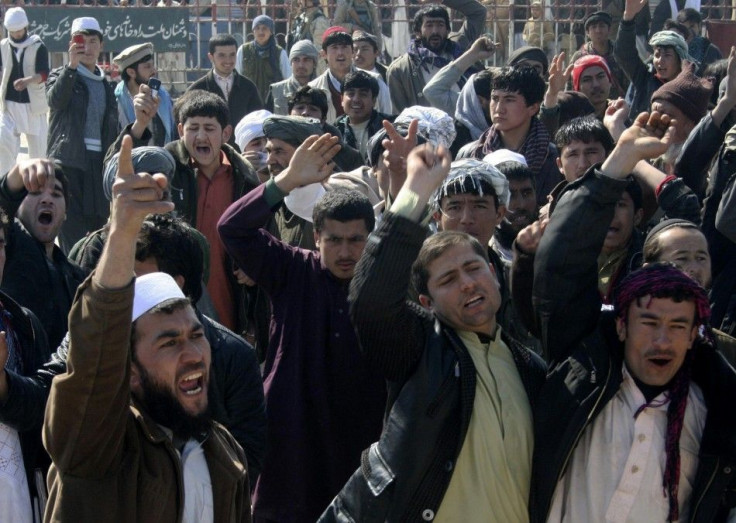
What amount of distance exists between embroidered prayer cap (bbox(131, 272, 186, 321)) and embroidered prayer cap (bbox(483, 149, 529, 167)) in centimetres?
287

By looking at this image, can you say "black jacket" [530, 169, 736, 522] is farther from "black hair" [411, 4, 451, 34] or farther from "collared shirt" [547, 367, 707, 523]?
"black hair" [411, 4, 451, 34]

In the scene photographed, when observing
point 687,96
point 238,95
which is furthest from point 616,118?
point 238,95

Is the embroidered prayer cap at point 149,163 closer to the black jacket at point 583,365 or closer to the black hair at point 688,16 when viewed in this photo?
the black jacket at point 583,365

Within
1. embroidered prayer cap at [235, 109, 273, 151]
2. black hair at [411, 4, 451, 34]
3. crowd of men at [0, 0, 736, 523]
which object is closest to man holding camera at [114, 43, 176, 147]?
black hair at [411, 4, 451, 34]

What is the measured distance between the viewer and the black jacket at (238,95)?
1041cm

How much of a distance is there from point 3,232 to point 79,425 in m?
1.59

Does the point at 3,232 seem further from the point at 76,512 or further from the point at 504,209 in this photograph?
the point at 504,209

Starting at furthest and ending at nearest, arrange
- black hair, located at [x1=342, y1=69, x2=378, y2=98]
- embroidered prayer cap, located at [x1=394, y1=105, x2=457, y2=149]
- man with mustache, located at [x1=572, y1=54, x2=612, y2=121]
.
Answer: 1. man with mustache, located at [x1=572, y1=54, x2=612, y2=121]
2. black hair, located at [x1=342, y1=69, x2=378, y2=98]
3. embroidered prayer cap, located at [x1=394, y1=105, x2=457, y2=149]

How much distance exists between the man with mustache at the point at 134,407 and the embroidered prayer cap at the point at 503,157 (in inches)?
114

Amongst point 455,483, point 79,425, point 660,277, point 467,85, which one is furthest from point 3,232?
point 467,85

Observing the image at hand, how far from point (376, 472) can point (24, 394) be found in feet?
3.41

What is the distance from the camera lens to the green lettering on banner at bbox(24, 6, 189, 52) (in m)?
15.5

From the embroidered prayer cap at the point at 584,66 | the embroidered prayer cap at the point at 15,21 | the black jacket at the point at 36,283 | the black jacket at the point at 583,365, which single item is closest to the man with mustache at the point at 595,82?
the embroidered prayer cap at the point at 584,66

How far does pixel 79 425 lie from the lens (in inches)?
117
